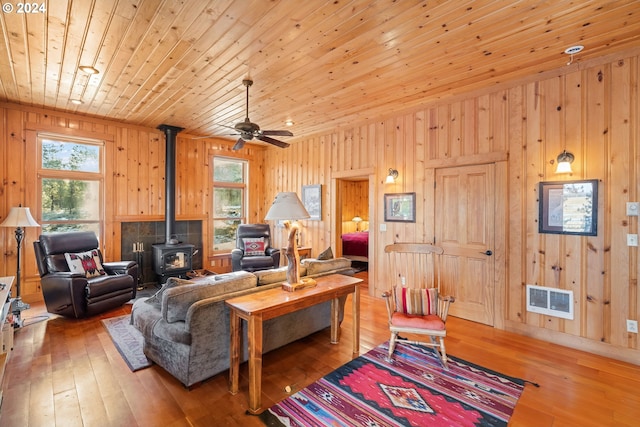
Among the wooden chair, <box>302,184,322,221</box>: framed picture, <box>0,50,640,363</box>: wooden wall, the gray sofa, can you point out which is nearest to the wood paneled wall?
<box>0,50,640,363</box>: wooden wall

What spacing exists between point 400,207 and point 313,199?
6.58 ft

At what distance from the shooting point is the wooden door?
12.3 feet

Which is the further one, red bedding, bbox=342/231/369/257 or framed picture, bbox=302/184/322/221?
red bedding, bbox=342/231/369/257

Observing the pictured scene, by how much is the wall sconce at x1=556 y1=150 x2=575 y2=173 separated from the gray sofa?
324cm

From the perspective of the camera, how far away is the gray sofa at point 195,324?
2.31m

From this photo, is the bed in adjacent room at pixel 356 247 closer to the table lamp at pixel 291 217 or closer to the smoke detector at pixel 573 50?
the table lamp at pixel 291 217

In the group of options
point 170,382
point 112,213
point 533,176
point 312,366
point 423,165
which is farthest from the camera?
point 112,213

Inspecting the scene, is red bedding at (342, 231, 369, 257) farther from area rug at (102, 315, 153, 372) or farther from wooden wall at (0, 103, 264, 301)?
area rug at (102, 315, 153, 372)

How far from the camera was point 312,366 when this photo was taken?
2.74 meters

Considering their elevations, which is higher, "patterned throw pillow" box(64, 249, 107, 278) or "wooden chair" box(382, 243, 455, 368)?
"patterned throw pillow" box(64, 249, 107, 278)

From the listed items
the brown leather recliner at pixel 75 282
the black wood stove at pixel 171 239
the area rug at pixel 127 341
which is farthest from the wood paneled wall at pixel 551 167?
the brown leather recliner at pixel 75 282

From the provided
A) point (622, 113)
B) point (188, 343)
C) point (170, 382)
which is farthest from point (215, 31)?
point (622, 113)

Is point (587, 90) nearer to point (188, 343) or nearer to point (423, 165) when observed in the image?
point (423, 165)

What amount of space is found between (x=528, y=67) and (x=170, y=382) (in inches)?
185
